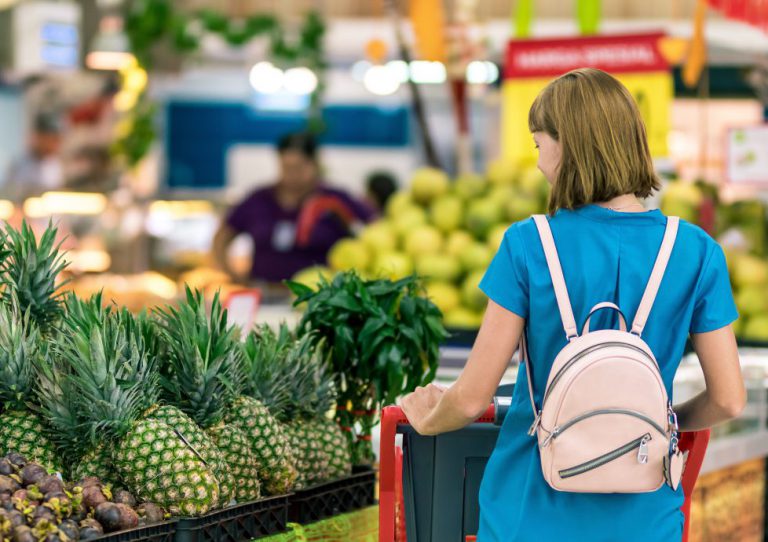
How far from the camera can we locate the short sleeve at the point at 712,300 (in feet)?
7.23

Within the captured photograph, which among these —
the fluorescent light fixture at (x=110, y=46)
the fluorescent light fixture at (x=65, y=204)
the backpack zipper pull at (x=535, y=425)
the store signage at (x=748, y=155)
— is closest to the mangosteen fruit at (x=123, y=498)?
the backpack zipper pull at (x=535, y=425)

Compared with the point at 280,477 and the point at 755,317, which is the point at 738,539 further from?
the point at 280,477

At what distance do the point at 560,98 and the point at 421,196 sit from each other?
3.54 m

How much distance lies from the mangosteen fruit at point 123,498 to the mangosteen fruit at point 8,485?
0.20 metres

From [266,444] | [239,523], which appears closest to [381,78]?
[266,444]

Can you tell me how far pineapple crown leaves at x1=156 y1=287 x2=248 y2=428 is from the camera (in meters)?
2.61

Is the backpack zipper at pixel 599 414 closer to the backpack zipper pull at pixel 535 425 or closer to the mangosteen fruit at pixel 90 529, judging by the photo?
the backpack zipper pull at pixel 535 425

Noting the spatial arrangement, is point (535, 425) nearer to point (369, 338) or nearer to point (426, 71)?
point (369, 338)

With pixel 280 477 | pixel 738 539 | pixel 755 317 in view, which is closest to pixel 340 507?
pixel 280 477

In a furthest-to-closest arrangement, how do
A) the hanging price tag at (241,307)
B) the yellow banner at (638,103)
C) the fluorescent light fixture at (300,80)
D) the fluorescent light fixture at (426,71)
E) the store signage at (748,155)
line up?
1. the fluorescent light fixture at (300,80)
2. the fluorescent light fixture at (426,71)
3. the store signage at (748,155)
4. the yellow banner at (638,103)
5. the hanging price tag at (241,307)

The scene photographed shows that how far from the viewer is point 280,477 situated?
269cm

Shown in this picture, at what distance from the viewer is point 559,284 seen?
2.12 m

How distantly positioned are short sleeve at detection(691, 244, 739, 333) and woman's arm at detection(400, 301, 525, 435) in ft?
1.12

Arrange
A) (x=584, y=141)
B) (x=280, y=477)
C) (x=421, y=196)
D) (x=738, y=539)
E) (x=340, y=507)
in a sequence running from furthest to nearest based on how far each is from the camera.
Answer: (x=421, y=196), (x=738, y=539), (x=340, y=507), (x=280, y=477), (x=584, y=141)
